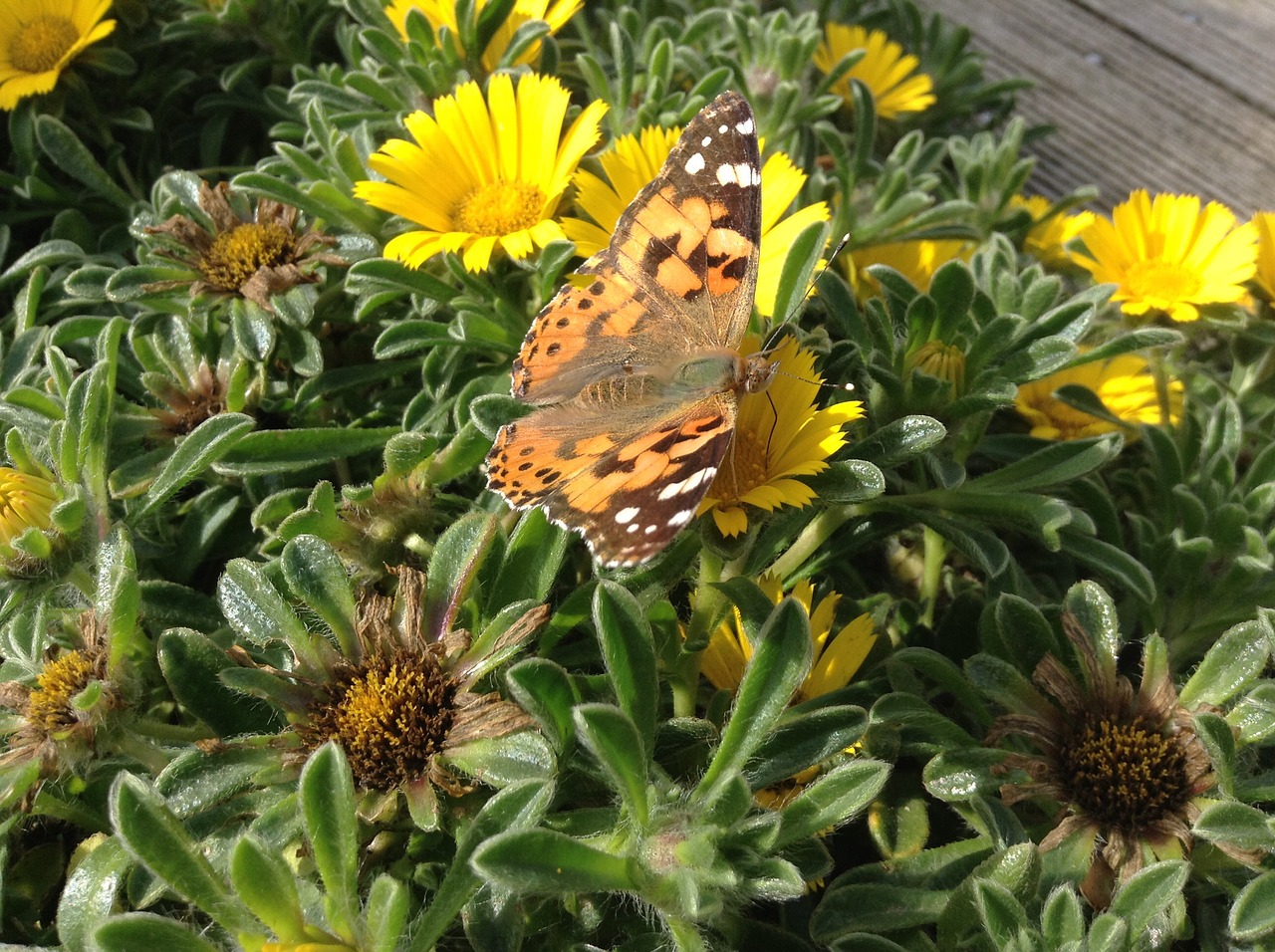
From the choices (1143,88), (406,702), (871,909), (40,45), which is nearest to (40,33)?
(40,45)

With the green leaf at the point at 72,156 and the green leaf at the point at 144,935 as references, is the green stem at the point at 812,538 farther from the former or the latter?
the green leaf at the point at 72,156

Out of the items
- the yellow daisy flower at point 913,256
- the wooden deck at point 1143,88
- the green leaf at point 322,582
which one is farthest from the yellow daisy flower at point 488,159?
the wooden deck at point 1143,88

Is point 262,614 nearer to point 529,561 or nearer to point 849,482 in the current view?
point 529,561

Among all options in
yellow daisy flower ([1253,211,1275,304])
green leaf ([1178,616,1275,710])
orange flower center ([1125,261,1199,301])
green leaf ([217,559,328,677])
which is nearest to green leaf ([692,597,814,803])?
green leaf ([217,559,328,677])

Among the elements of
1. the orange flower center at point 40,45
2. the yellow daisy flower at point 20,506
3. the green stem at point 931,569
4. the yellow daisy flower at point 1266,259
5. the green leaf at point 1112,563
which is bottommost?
the green stem at point 931,569

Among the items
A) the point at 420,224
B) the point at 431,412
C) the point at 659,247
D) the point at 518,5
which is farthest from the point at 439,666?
the point at 518,5

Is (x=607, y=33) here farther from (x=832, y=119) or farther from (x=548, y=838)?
(x=548, y=838)
